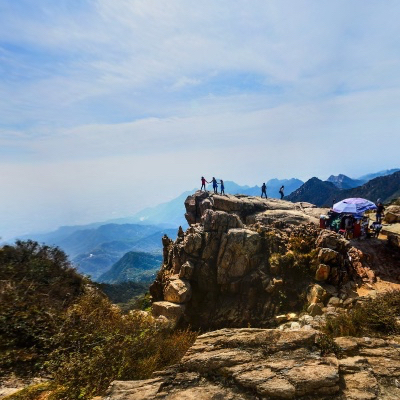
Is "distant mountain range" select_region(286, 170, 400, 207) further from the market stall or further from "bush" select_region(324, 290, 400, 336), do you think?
"bush" select_region(324, 290, 400, 336)

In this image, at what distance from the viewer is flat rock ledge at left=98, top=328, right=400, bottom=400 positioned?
14.9ft

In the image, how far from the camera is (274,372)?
4.89m

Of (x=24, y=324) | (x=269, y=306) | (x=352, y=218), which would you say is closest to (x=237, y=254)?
(x=269, y=306)

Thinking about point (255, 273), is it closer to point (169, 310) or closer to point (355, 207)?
point (169, 310)

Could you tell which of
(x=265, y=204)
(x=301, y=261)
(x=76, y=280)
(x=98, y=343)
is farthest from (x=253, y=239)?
(x=98, y=343)

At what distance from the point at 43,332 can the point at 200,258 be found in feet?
53.9

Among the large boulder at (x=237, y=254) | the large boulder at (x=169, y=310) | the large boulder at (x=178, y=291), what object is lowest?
the large boulder at (x=169, y=310)

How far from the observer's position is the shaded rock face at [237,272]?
60.7 feet

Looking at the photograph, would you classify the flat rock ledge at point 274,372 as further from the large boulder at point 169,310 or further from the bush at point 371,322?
the large boulder at point 169,310

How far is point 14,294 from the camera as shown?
804cm

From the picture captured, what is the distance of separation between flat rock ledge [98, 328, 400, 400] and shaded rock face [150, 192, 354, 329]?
40.5 feet

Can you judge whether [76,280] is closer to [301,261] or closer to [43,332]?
[43,332]

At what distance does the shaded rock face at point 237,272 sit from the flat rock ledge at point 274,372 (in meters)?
12.3

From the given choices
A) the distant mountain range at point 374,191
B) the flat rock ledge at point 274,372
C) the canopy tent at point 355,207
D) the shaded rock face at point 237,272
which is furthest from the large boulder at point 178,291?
the distant mountain range at point 374,191
